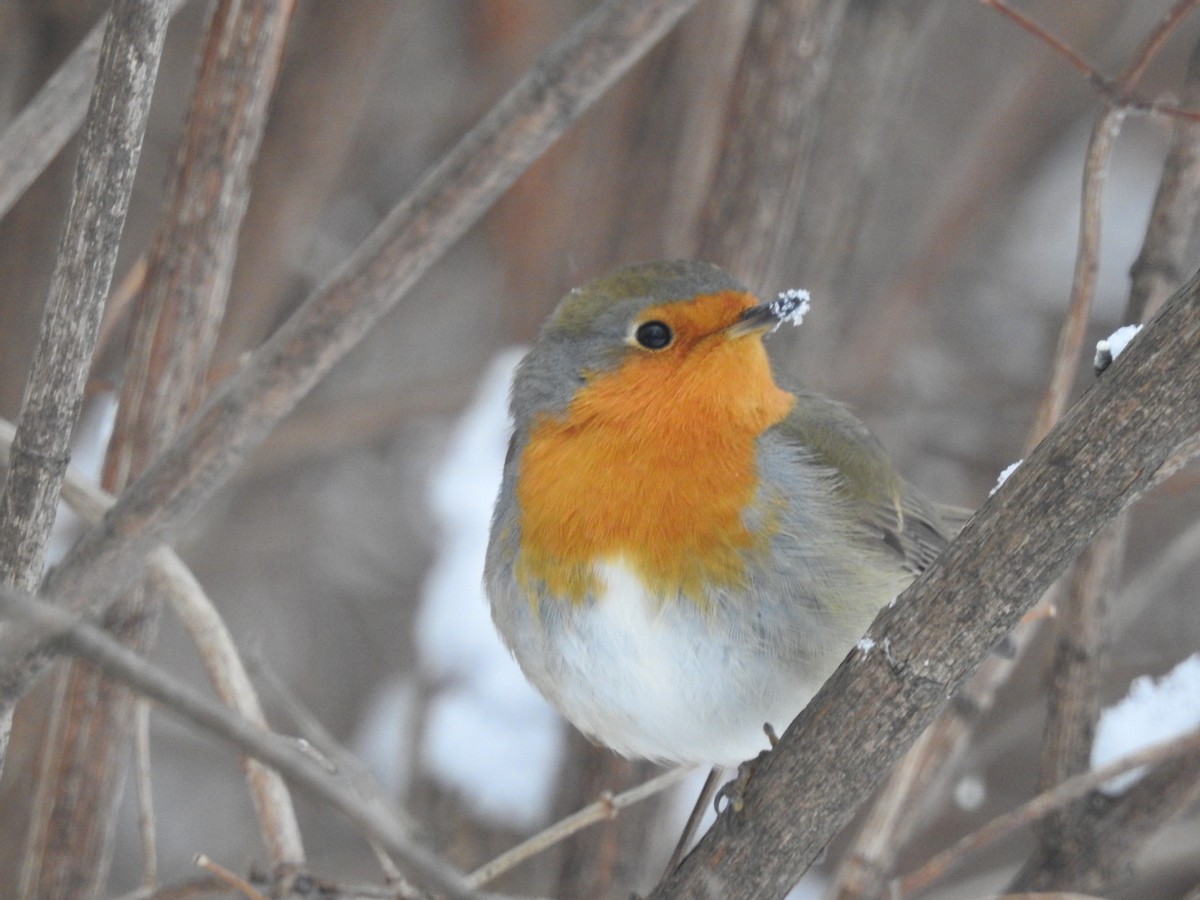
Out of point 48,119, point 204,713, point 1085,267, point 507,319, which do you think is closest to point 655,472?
point 1085,267

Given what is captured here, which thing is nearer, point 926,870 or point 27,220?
point 926,870

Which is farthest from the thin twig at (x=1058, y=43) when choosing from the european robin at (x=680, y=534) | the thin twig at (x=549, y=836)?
the thin twig at (x=549, y=836)

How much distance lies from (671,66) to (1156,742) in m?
2.34

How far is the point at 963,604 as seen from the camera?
145 cm

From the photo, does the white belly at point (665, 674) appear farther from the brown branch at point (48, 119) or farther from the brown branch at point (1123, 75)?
the brown branch at point (48, 119)

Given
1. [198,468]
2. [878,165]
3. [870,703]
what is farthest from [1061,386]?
[878,165]

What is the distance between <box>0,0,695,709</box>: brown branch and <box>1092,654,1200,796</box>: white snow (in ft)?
4.49

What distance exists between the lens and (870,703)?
1512 mm

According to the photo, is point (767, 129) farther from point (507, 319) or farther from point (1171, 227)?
point (507, 319)

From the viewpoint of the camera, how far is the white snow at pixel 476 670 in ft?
10.9

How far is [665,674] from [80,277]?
105cm

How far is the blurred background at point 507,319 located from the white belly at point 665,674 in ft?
3.14

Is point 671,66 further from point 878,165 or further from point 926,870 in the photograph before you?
point 926,870

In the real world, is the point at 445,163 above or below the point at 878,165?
below
